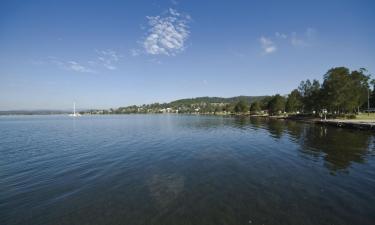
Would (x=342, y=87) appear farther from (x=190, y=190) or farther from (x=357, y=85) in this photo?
(x=190, y=190)

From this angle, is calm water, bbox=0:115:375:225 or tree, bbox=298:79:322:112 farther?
tree, bbox=298:79:322:112

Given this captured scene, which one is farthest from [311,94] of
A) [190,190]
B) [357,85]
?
[190,190]

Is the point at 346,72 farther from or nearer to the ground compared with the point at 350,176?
farther from the ground

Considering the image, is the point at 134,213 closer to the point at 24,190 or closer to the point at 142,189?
the point at 142,189

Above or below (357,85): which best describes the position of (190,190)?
below

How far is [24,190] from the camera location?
14992 mm

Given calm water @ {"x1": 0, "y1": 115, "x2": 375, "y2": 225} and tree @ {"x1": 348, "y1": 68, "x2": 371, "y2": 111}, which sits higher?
tree @ {"x1": 348, "y1": 68, "x2": 371, "y2": 111}

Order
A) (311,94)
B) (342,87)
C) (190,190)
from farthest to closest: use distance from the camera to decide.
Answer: (311,94) < (342,87) < (190,190)

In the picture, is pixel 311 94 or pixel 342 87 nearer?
pixel 342 87

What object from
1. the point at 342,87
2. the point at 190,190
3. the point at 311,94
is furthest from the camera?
the point at 311,94

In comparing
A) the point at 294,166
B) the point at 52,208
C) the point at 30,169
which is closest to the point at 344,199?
the point at 294,166

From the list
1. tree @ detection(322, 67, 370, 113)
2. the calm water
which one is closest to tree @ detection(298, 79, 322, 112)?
tree @ detection(322, 67, 370, 113)

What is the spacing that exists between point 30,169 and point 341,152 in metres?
33.3

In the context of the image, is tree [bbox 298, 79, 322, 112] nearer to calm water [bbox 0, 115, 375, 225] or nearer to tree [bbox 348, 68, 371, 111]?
tree [bbox 348, 68, 371, 111]
